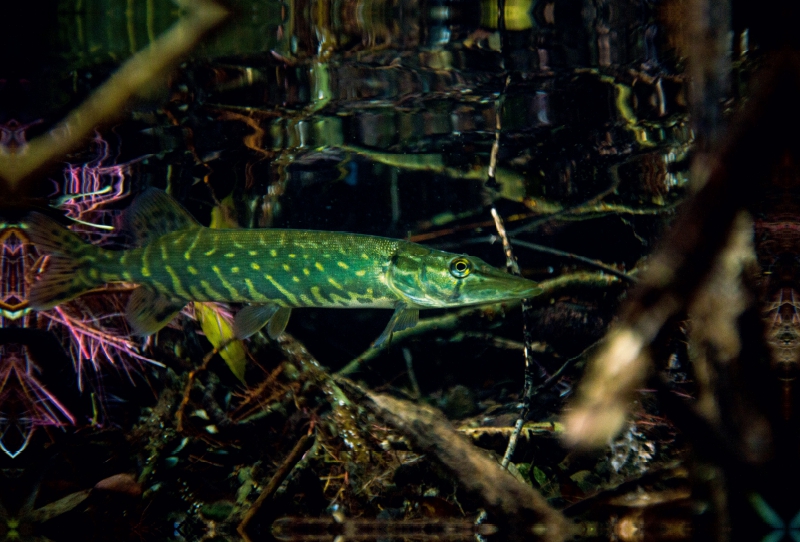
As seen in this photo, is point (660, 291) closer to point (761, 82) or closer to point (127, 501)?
point (761, 82)

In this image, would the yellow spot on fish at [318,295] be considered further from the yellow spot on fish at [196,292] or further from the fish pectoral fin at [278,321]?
the yellow spot on fish at [196,292]

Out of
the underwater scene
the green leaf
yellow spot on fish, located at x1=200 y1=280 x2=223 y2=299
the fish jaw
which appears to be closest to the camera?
the underwater scene

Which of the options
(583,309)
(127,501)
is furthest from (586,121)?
(127,501)

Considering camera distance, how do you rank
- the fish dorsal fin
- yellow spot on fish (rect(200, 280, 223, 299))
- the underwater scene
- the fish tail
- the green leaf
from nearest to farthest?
the underwater scene
the fish tail
yellow spot on fish (rect(200, 280, 223, 299))
the fish dorsal fin
the green leaf

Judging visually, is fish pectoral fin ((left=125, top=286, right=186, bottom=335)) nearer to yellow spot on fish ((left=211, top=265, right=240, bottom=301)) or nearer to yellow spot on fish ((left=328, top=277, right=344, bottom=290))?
yellow spot on fish ((left=211, top=265, right=240, bottom=301))

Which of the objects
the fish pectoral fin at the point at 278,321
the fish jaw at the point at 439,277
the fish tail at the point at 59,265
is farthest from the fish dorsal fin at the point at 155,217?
the fish jaw at the point at 439,277

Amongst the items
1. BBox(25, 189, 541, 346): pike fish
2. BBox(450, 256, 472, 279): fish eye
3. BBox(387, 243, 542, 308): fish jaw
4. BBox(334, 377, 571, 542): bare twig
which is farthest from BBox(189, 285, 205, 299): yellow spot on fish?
BBox(450, 256, 472, 279): fish eye

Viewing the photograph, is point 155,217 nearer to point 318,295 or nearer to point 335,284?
point 318,295
